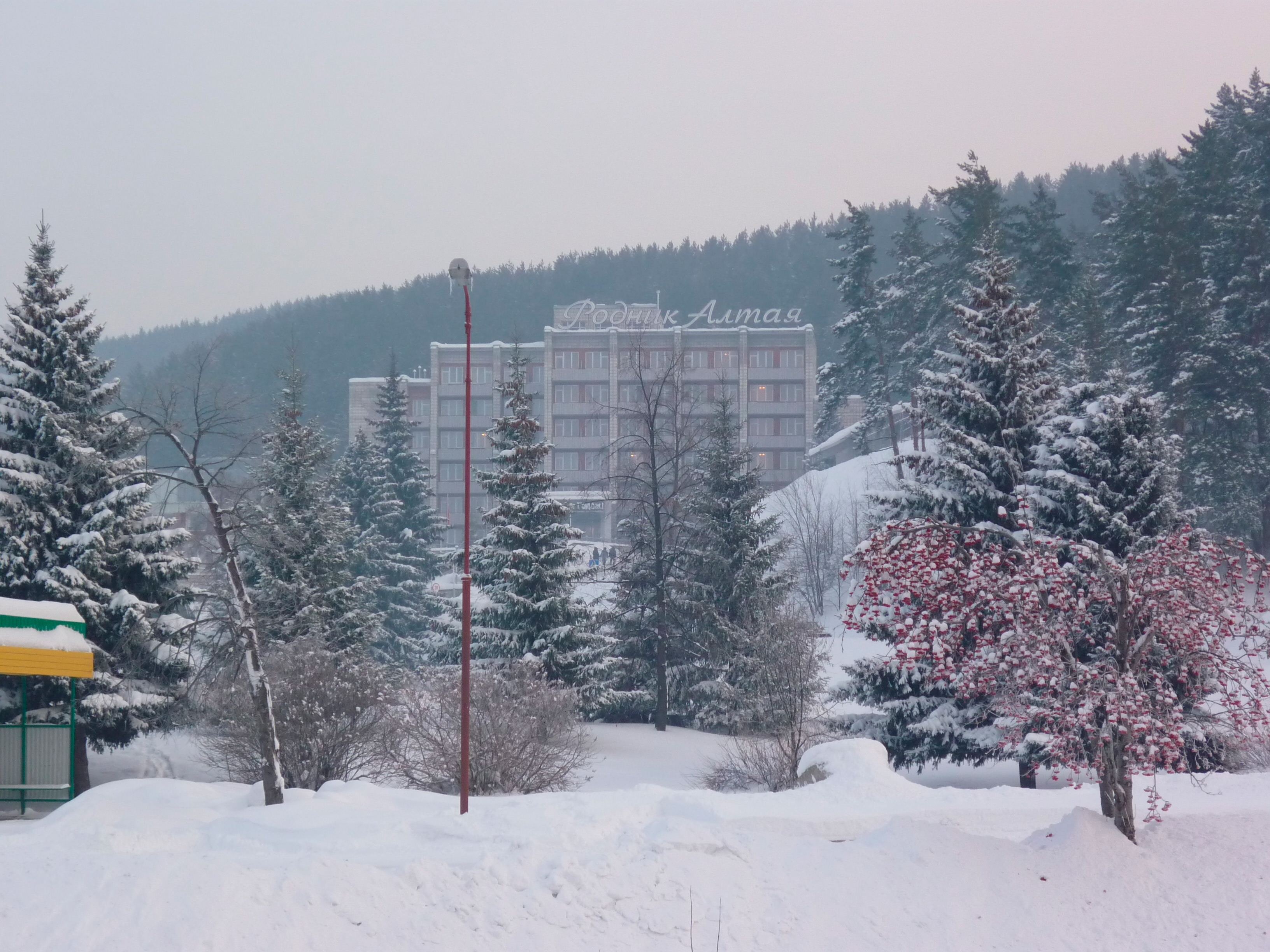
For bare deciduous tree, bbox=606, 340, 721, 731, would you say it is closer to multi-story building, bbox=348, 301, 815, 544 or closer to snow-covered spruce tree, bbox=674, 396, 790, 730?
snow-covered spruce tree, bbox=674, 396, 790, 730

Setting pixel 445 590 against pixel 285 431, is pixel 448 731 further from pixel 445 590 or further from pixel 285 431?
pixel 445 590

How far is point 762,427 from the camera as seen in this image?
99375 mm

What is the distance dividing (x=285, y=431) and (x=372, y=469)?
18.5 metres

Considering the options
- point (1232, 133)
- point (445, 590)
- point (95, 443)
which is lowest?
point (445, 590)

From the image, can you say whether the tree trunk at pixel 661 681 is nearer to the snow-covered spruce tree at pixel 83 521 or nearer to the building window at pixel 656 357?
the snow-covered spruce tree at pixel 83 521

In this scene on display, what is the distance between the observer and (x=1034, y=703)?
44.7ft

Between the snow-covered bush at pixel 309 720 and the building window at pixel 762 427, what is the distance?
79.6 metres

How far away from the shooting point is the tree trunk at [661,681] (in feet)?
104

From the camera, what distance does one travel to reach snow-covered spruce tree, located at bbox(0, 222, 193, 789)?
2173 centimetres

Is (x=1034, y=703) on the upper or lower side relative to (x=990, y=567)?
lower

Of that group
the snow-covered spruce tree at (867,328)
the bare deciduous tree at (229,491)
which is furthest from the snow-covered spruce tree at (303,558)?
the snow-covered spruce tree at (867,328)

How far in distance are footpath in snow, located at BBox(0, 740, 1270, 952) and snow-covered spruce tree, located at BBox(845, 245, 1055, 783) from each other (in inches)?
308

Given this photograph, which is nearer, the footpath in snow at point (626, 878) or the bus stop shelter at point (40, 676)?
the footpath in snow at point (626, 878)

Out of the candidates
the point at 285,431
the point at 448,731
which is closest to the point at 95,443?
the point at 285,431
